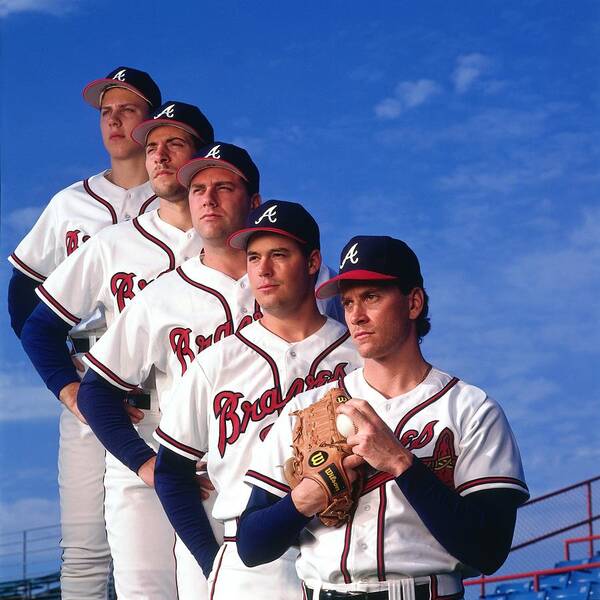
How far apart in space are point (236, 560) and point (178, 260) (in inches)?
53.4

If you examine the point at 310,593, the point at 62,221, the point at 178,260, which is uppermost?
the point at 62,221

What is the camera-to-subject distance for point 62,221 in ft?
16.6

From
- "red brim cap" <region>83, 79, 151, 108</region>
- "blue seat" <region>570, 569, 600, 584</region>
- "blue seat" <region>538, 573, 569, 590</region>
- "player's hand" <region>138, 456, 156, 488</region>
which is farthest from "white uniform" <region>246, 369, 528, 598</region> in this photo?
"blue seat" <region>538, 573, 569, 590</region>

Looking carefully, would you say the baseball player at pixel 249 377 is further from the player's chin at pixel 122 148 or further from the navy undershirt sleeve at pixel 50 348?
the player's chin at pixel 122 148

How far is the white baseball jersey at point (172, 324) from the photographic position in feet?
12.9

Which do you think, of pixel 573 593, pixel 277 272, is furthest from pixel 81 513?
pixel 573 593

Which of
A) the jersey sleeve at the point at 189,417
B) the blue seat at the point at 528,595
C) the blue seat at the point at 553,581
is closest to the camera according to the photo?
the jersey sleeve at the point at 189,417

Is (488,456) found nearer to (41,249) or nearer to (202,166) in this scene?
(202,166)

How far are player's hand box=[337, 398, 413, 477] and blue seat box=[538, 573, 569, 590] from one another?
8523 mm

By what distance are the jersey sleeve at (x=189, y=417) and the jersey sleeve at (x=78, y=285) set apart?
1.04 metres

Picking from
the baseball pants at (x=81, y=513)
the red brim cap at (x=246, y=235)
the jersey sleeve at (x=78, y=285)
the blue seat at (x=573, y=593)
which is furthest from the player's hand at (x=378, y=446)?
the blue seat at (x=573, y=593)

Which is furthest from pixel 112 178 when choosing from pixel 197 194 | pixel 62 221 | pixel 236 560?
pixel 236 560

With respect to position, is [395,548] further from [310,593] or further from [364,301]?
[364,301]

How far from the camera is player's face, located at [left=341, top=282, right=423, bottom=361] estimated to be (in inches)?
110
